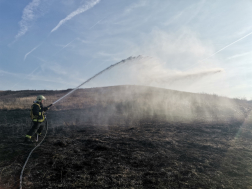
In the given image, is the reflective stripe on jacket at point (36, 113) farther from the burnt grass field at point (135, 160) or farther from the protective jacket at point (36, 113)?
the burnt grass field at point (135, 160)

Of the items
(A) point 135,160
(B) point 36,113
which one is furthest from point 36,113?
(A) point 135,160

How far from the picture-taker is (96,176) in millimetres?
4961

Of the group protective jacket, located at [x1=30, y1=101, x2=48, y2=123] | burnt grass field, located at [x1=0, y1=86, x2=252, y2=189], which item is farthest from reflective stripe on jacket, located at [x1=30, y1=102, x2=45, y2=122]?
burnt grass field, located at [x1=0, y1=86, x2=252, y2=189]

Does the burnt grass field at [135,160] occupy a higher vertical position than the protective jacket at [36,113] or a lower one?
lower

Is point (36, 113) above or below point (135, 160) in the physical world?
above

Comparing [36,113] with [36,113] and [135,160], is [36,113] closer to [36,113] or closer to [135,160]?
[36,113]

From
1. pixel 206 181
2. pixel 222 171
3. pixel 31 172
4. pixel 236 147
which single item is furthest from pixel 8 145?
pixel 236 147

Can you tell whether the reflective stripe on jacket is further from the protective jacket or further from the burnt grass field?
the burnt grass field

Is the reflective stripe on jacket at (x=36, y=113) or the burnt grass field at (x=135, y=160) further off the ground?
the reflective stripe on jacket at (x=36, y=113)

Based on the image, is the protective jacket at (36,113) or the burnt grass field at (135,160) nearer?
the burnt grass field at (135,160)

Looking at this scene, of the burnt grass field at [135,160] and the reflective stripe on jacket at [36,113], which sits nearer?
the burnt grass field at [135,160]

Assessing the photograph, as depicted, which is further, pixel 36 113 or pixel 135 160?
pixel 36 113

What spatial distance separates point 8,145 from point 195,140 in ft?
28.4

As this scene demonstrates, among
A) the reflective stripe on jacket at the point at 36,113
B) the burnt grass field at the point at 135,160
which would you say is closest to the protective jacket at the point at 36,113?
the reflective stripe on jacket at the point at 36,113
